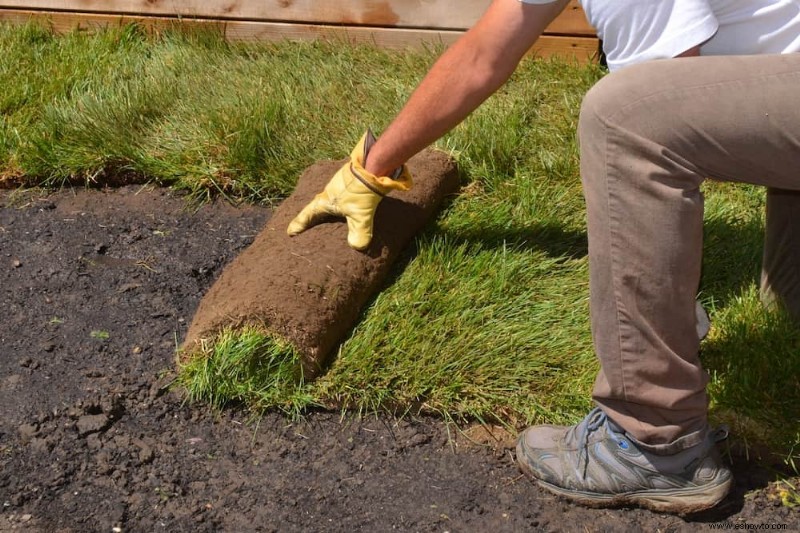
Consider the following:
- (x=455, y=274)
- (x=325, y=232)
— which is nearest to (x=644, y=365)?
(x=455, y=274)

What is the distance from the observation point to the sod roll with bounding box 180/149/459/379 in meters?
2.64

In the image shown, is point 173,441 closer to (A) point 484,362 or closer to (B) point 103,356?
(B) point 103,356

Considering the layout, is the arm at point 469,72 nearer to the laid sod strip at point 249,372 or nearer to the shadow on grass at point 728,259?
the laid sod strip at point 249,372

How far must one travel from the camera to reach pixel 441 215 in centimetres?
343

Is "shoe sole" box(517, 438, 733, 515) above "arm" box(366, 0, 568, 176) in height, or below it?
below

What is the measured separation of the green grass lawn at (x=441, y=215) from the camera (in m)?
2.65

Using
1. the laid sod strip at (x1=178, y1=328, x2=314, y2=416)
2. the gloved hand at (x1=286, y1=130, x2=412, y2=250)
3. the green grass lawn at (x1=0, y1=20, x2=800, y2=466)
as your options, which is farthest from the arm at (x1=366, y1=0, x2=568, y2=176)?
the laid sod strip at (x1=178, y1=328, x2=314, y2=416)

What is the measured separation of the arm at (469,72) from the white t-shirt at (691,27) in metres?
0.18

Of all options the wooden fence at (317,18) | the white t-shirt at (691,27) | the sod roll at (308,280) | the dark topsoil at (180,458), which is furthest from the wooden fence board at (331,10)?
the white t-shirt at (691,27)

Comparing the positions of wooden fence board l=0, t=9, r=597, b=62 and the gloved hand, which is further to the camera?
wooden fence board l=0, t=9, r=597, b=62

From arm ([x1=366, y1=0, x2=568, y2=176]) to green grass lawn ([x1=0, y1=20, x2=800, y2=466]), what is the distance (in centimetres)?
56

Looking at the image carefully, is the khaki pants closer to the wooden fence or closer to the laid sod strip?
the laid sod strip

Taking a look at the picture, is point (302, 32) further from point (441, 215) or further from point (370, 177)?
point (370, 177)

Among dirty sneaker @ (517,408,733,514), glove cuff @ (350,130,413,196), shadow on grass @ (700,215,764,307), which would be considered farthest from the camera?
shadow on grass @ (700,215,764,307)
